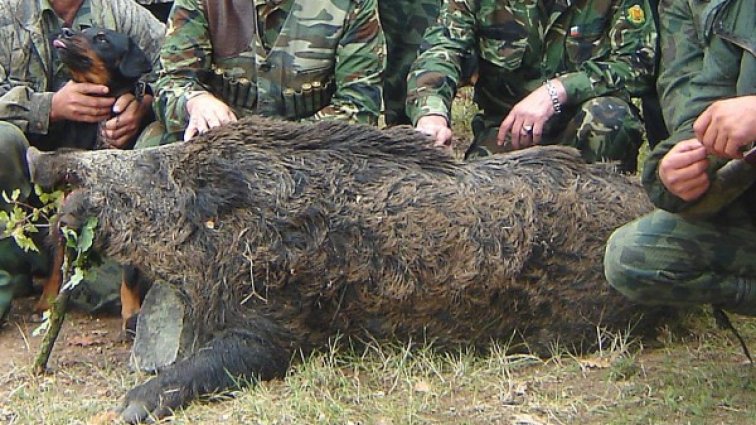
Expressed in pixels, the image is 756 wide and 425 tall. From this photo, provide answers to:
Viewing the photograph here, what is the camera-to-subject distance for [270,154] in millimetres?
4691

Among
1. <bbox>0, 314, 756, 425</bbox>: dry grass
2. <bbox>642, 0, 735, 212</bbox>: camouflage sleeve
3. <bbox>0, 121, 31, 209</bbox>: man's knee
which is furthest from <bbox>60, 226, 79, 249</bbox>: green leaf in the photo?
<bbox>642, 0, 735, 212</bbox>: camouflage sleeve

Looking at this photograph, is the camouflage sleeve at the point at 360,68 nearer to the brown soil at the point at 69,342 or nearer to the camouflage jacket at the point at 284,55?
the camouflage jacket at the point at 284,55

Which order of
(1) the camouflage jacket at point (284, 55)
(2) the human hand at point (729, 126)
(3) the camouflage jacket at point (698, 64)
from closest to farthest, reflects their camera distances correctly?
(2) the human hand at point (729, 126) < (3) the camouflage jacket at point (698, 64) < (1) the camouflage jacket at point (284, 55)

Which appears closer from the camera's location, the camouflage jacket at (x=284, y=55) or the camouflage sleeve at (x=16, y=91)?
the camouflage jacket at (x=284, y=55)

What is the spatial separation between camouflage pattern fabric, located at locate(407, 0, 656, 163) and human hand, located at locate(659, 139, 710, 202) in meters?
1.83

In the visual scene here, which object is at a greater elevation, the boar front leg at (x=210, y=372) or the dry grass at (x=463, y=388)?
the boar front leg at (x=210, y=372)

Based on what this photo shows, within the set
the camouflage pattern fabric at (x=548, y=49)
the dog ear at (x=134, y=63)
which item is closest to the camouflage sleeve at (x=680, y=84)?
the camouflage pattern fabric at (x=548, y=49)

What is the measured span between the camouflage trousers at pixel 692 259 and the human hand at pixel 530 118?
148 cm

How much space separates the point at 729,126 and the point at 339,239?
164cm

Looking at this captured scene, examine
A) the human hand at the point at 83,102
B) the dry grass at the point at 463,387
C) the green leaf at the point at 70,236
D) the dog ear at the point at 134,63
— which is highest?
the dog ear at the point at 134,63

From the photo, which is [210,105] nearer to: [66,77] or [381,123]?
[66,77]

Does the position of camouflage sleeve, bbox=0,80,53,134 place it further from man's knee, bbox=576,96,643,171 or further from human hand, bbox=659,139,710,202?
human hand, bbox=659,139,710,202

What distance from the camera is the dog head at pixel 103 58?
559cm

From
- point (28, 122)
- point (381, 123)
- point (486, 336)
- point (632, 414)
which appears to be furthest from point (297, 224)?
point (381, 123)
